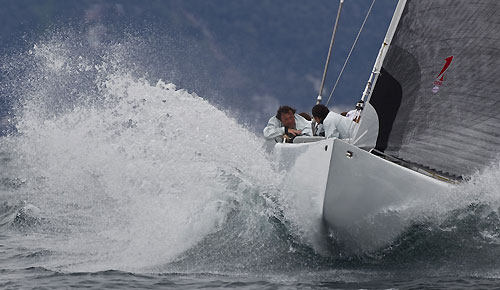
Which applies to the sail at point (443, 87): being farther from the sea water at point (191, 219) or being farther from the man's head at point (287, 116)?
the man's head at point (287, 116)

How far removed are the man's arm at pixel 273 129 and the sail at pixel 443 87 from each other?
137 centimetres

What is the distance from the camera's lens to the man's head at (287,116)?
7.94 metres

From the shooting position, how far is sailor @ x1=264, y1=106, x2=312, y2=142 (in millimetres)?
7859

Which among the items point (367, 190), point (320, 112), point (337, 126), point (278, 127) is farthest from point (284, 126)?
point (367, 190)

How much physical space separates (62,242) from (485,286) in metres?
3.76

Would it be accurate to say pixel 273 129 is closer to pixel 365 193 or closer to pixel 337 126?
pixel 337 126

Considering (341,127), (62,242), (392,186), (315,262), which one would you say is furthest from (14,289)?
(341,127)

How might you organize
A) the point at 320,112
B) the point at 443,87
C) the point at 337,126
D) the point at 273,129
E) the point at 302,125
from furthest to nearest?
the point at 302,125 → the point at 273,129 → the point at 320,112 → the point at 337,126 → the point at 443,87

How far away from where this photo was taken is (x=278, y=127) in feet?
26.2

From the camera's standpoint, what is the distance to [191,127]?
7586 millimetres

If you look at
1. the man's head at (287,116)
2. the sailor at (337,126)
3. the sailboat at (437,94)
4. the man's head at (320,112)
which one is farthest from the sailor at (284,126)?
the sailboat at (437,94)

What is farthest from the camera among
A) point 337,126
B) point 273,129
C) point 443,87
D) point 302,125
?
point 302,125

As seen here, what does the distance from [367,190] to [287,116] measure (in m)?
2.29

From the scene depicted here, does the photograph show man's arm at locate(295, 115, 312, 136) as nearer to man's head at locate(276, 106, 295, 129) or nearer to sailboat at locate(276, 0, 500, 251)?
man's head at locate(276, 106, 295, 129)
